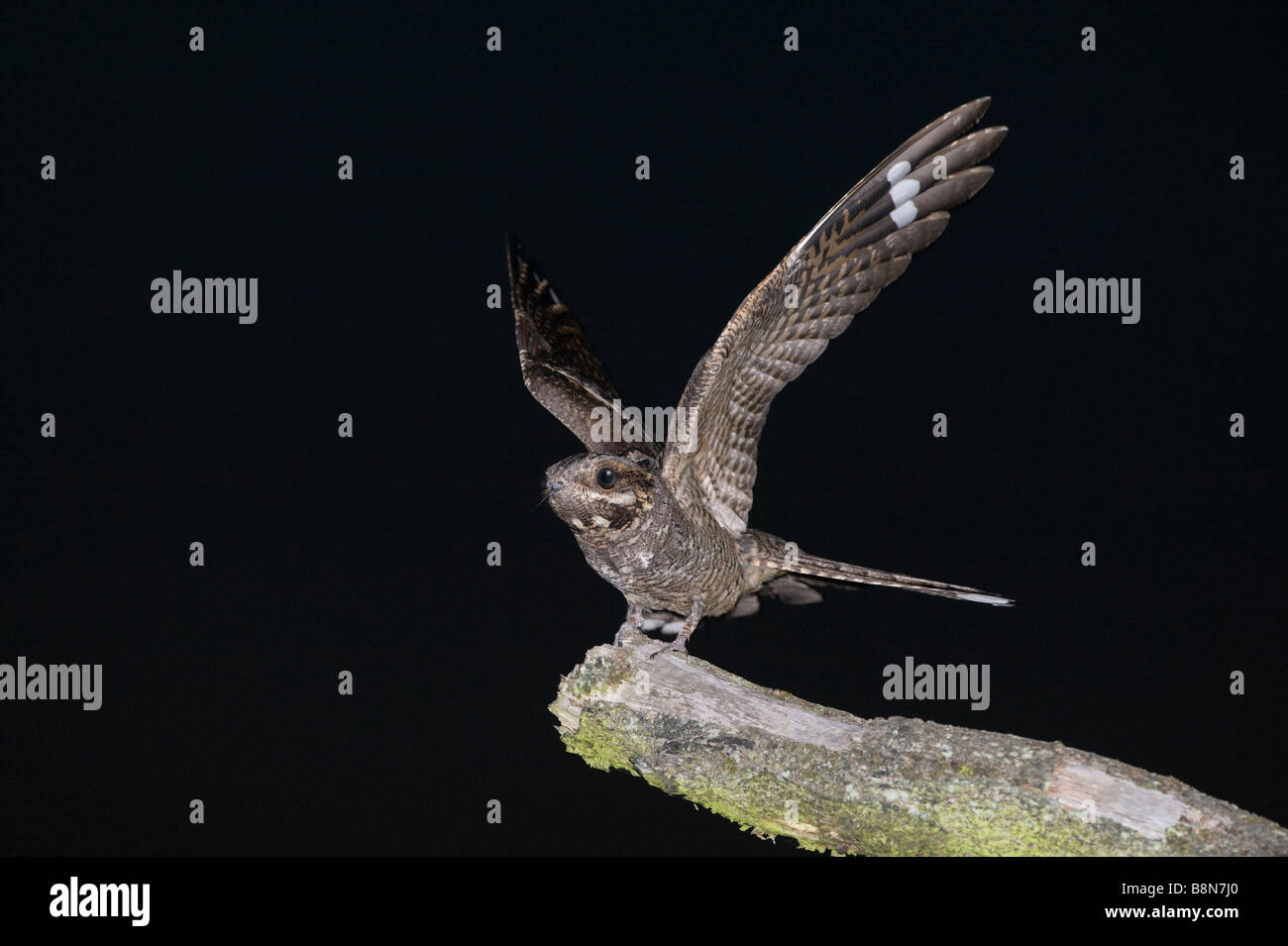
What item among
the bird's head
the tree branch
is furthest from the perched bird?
the tree branch

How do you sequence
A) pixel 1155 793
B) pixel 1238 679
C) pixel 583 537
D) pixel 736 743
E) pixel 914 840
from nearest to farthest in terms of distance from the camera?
1. pixel 1155 793
2. pixel 914 840
3. pixel 736 743
4. pixel 583 537
5. pixel 1238 679

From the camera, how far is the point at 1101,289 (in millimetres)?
4566

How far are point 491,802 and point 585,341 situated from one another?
2.14 m

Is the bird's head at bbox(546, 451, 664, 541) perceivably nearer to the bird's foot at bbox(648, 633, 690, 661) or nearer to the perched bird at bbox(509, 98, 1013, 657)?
the perched bird at bbox(509, 98, 1013, 657)

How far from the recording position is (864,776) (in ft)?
9.37

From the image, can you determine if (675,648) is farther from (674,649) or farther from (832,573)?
(832,573)

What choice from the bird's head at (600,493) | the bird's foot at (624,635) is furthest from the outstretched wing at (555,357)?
the bird's foot at (624,635)

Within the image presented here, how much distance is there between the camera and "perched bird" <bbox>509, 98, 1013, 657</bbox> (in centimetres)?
339

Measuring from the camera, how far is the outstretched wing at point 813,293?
11.1 feet

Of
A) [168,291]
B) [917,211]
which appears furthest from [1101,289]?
[168,291]

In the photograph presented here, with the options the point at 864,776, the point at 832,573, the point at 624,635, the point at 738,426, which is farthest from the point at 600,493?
the point at 864,776

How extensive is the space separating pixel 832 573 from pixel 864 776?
1.13 metres

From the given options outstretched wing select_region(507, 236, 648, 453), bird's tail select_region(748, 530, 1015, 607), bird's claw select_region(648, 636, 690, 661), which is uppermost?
outstretched wing select_region(507, 236, 648, 453)

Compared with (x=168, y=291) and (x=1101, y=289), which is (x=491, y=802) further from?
(x=1101, y=289)
